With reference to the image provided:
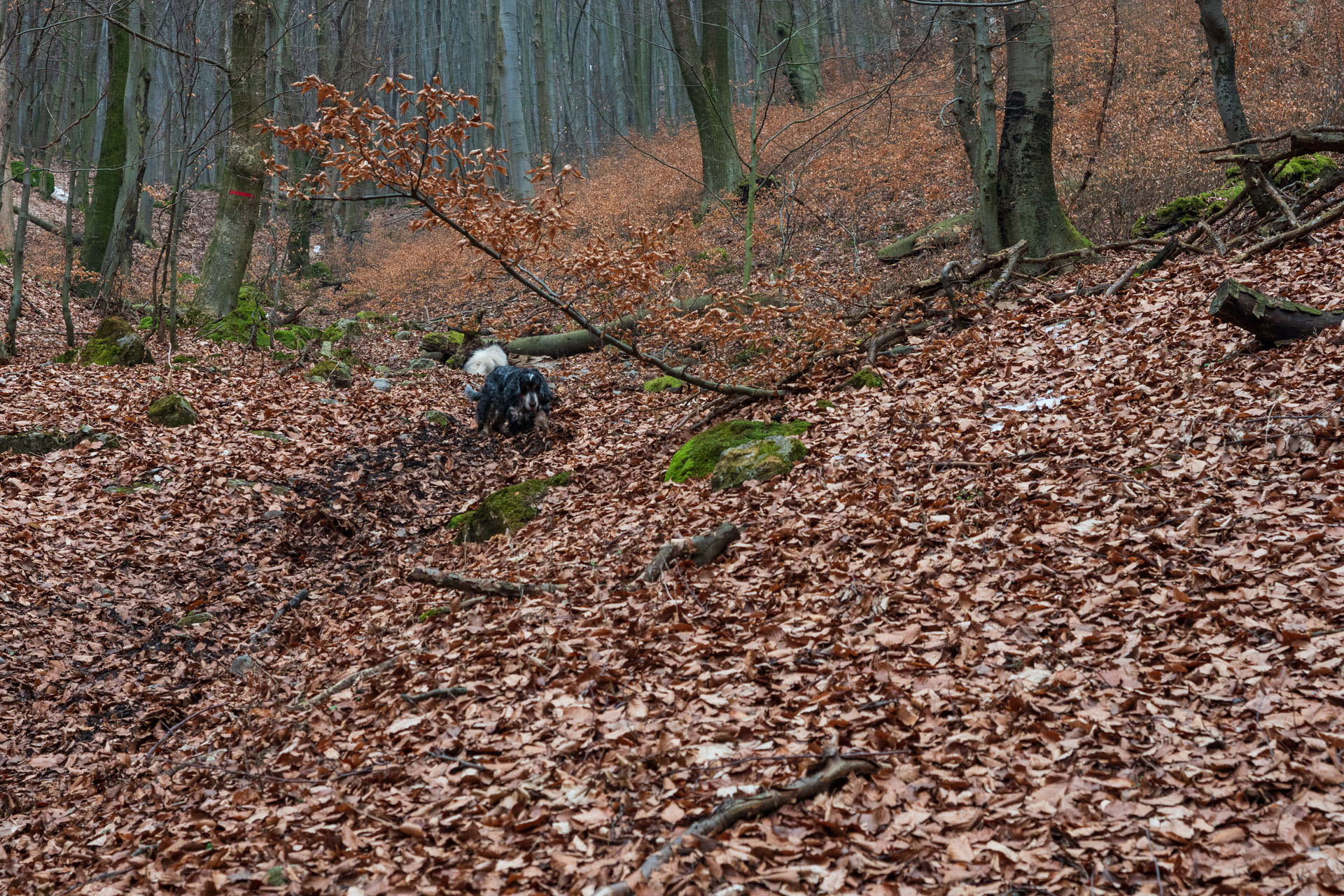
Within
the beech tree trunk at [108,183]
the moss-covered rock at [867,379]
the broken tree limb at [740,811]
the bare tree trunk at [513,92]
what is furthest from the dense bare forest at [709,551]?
the bare tree trunk at [513,92]

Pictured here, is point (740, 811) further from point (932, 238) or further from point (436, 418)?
point (932, 238)

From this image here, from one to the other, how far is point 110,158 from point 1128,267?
1560 centimetres

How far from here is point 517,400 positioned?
9.30 metres

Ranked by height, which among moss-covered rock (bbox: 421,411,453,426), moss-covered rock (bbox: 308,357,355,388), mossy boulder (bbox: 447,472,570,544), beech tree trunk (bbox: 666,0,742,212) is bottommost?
mossy boulder (bbox: 447,472,570,544)

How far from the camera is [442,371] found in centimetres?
1200

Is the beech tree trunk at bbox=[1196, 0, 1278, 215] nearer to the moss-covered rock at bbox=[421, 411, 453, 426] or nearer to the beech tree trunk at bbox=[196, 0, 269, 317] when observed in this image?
the moss-covered rock at bbox=[421, 411, 453, 426]

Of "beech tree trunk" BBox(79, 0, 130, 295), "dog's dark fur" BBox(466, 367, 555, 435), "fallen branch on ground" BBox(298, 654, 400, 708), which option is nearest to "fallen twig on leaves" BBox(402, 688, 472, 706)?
"fallen branch on ground" BBox(298, 654, 400, 708)

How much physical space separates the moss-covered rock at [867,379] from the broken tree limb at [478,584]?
3462mm

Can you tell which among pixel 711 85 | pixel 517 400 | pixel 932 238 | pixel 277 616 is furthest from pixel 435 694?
pixel 711 85

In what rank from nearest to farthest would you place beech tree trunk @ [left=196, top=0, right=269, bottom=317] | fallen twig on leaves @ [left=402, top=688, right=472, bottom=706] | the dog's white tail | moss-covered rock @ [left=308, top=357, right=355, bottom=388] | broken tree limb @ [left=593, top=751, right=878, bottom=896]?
broken tree limb @ [left=593, top=751, right=878, bottom=896] < fallen twig on leaves @ [left=402, top=688, right=472, bottom=706] < the dog's white tail < moss-covered rock @ [left=308, top=357, right=355, bottom=388] < beech tree trunk @ [left=196, top=0, right=269, bottom=317]

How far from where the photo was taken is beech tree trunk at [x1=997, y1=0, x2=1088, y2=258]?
876 centimetres

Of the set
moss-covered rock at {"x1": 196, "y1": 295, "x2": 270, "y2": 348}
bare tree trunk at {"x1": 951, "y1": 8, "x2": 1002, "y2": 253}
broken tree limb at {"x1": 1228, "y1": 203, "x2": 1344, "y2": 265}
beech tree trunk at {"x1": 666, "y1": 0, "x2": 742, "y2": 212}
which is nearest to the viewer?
broken tree limb at {"x1": 1228, "y1": 203, "x2": 1344, "y2": 265}

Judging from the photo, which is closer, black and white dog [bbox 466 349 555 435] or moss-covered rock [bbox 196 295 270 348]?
black and white dog [bbox 466 349 555 435]

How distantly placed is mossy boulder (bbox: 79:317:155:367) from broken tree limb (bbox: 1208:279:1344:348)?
1121 cm
